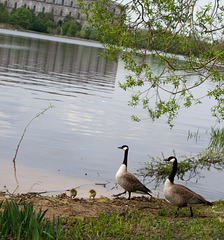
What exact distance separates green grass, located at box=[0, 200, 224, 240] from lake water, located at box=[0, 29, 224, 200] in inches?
141

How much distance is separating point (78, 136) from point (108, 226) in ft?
36.3

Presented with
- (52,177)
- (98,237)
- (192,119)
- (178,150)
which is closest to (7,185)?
(52,177)

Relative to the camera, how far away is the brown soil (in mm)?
9680

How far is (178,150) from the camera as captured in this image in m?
19.9

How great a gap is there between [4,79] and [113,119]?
12.6 metres

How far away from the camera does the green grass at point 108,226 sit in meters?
7.21

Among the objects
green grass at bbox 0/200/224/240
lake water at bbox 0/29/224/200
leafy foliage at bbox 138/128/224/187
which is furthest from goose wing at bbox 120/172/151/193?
leafy foliage at bbox 138/128/224/187

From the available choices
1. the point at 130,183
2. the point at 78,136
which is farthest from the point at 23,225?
the point at 78,136

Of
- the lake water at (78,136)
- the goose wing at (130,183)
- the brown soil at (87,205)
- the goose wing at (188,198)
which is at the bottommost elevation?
the lake water at (78,136)

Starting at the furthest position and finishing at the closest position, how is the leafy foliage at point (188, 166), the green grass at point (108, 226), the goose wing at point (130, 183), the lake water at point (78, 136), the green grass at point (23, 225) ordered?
the leafy foliage at point (188, 166)
the lake water at point (78, 136)
the goose wing at point (130, 183)
the green grass at point (108, 226)
the green grass at point (23, 225)

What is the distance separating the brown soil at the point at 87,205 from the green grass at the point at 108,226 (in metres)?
0.39

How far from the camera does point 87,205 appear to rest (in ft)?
34.7

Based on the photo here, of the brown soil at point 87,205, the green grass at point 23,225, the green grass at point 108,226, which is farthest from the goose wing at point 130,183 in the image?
the green grass at point 23,225

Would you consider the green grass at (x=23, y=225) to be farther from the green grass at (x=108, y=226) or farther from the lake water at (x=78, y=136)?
the lake water at (x=78, y=136)
